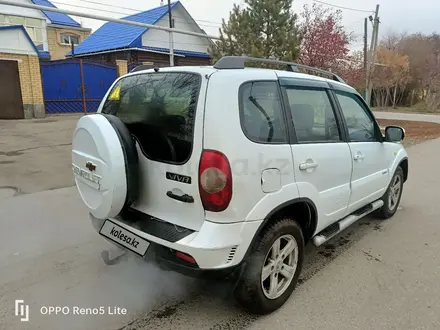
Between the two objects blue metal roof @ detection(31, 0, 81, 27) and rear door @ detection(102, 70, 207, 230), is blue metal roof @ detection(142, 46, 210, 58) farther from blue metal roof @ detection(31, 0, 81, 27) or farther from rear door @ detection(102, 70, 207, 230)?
rear door @ detection(102, 70, 207, 230)

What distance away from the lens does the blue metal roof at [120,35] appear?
20.1 m

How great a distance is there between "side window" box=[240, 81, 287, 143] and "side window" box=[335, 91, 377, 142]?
1.02 meters

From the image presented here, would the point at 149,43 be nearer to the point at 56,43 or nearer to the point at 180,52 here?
the point at 180,52

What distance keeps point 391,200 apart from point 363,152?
1455 millimetres

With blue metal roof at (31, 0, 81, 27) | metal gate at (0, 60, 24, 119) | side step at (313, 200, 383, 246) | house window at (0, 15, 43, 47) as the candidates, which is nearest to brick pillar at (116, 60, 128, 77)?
metal gate at (0, 60, 24, 119)

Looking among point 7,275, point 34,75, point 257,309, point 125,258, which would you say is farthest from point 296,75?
point 34,75

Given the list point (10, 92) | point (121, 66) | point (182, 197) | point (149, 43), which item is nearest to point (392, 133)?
point (182, 197)

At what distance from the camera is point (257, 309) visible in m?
2.44

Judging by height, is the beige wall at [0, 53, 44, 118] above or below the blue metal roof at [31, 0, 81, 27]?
below

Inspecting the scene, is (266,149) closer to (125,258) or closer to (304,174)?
(304,174)

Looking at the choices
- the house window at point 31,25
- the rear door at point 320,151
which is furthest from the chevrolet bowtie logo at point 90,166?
the house window at point 31,25

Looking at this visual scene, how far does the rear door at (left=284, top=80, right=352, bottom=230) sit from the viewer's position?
2.59 metres

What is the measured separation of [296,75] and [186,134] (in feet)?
3.81

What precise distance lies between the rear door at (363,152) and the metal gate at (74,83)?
13.8 m
